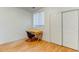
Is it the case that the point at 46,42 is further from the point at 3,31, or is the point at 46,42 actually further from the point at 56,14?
the point at 3,31

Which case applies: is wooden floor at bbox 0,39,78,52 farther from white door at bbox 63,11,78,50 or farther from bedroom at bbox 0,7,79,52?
white door at bbox 63,11,78,50

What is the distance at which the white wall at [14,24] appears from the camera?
1.24 m

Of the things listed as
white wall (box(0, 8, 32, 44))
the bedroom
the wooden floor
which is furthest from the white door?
white wall (box(0, 8, 32, 44))

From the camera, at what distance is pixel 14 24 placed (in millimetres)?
1307

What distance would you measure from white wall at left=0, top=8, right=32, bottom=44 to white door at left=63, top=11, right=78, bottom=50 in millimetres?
574

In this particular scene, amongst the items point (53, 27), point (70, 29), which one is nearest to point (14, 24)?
point (53, 27)

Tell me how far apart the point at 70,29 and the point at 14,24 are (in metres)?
→ 0.91

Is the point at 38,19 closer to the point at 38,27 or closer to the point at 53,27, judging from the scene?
the point at 38,27

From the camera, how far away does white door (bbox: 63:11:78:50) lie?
128cm

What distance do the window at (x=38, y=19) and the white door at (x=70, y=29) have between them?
Answer: 35 cm

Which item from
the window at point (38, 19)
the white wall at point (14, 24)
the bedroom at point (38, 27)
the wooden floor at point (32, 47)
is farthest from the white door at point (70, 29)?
the white wall at point (14, 24)
